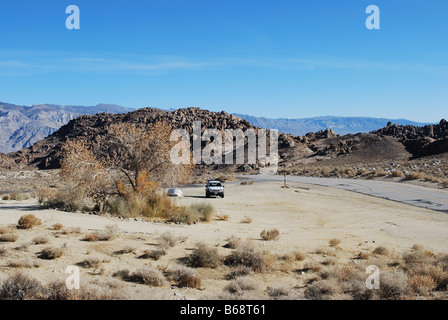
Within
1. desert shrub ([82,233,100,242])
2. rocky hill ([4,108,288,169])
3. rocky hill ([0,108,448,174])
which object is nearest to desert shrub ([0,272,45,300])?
desert shrub ([82,233,100,242])

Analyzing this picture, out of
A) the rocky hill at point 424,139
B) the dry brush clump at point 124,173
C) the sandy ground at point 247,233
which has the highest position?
the rocky hill at point 424,139

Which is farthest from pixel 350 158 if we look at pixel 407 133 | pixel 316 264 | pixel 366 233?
pixel 316 264

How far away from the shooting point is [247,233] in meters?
15.9

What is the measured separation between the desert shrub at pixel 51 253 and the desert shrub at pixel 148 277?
7.90 ft

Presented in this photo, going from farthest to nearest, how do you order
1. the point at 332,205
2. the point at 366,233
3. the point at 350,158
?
the point at 350,158, the point at 332,205, the point at 366,233

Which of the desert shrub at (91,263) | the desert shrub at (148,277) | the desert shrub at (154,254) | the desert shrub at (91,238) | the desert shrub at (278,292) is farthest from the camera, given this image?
the desert shrub at (91,238)

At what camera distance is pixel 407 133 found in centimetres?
11269

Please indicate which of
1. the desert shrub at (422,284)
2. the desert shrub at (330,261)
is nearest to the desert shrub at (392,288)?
the desert shrub at (422,284)

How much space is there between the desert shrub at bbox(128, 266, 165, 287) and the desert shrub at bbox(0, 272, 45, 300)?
82.7 inches

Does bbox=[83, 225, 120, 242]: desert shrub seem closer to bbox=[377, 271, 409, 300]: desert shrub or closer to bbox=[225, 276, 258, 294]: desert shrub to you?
bbox=[225, 276, 258, 294]: desert shrub

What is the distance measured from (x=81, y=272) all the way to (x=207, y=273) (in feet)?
10.2

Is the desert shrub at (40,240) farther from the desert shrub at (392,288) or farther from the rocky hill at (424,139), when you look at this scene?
the rocky hill at (424,139)

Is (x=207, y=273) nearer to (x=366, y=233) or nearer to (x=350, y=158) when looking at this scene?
(x=366, y=233)

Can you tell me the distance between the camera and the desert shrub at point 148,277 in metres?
8.88
